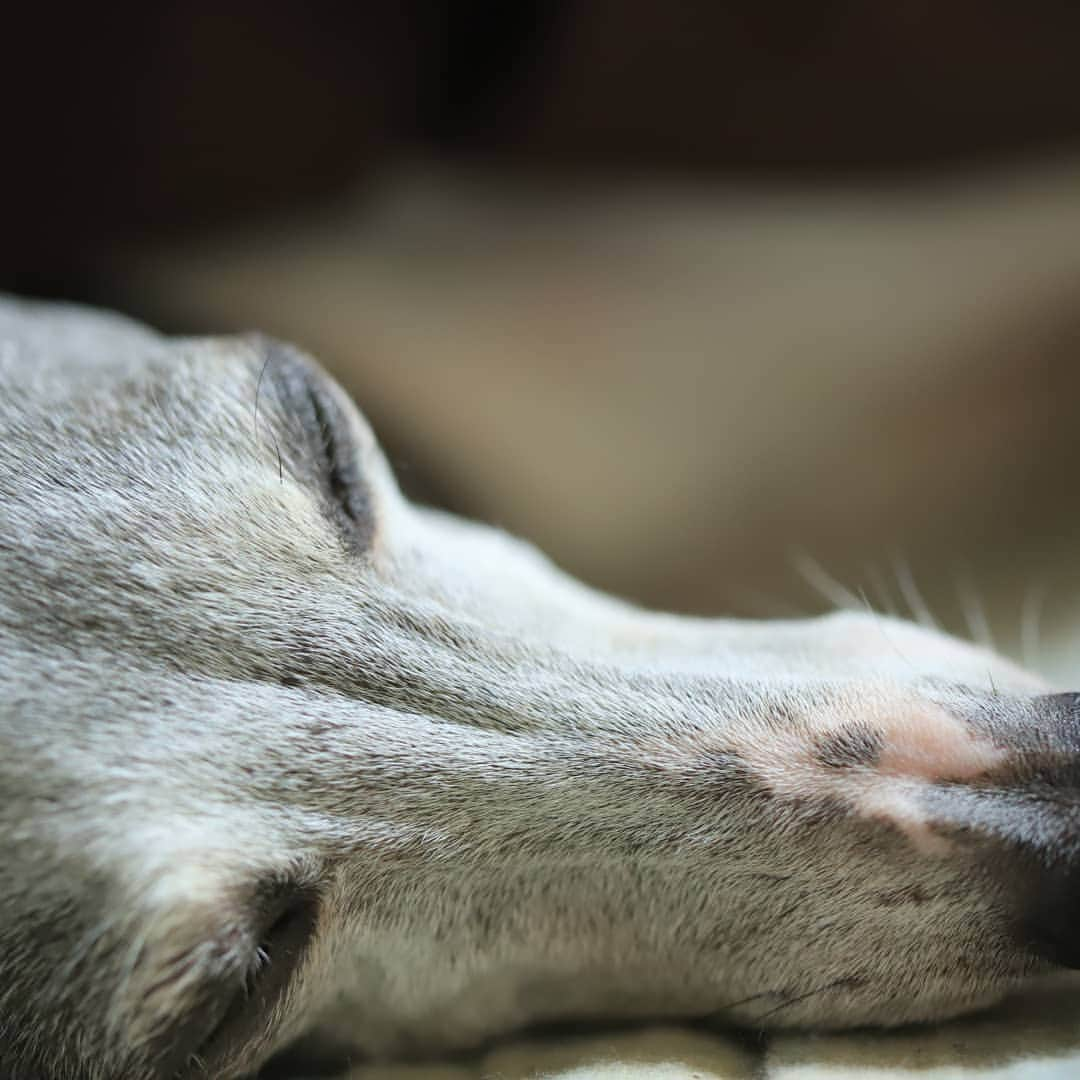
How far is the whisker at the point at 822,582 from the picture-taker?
1531 mm

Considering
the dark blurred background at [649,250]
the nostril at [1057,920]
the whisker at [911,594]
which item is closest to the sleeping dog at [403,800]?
the nostril at [1057,920]

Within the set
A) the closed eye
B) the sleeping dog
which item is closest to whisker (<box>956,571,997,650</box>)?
the sleeping dog

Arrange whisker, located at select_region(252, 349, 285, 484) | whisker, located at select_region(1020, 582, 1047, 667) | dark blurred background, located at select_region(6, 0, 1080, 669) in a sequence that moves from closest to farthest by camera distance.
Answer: whisker, located at select_region(252, 349, 285, 484)
whisker, located at select_region(1020, 582, 1047, 667)
dark blurred background, located at select_region(6, 0, 1080, 669)

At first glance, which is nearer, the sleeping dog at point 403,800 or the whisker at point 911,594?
the sleeping dog at point 403,800

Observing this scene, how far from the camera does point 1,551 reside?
3.45 ft

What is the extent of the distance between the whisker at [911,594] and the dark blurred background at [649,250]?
0.01 metres

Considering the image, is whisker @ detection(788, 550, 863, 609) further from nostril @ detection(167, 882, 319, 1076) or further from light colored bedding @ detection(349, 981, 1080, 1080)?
nostril @ detection(167, 882, 319, 1076)

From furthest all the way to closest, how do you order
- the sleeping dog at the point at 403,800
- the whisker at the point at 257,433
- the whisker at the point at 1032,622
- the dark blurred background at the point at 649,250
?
1. the dark blurred background at the point at 649,250
2. the whisker at the point at 1032,622
3. the whisker at the point at 257,433
4. the sleeping dog at the point at 403,800

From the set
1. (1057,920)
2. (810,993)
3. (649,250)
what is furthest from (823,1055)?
(649,250)

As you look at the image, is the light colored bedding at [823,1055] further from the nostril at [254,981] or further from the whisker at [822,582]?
the whisker at [822,582]

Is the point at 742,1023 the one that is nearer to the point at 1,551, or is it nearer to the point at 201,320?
the point at 1,551

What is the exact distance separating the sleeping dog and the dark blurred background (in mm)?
556

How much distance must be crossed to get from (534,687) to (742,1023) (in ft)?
1.20

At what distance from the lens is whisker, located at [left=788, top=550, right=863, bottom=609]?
153cm
